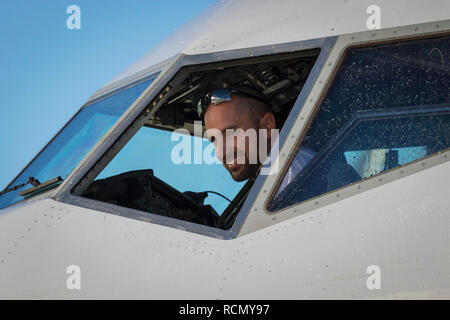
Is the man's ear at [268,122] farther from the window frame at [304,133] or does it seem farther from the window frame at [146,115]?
the window frame at [304,133]

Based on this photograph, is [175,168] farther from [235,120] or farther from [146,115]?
[146,115]

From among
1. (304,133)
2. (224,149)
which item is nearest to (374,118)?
(304,133)

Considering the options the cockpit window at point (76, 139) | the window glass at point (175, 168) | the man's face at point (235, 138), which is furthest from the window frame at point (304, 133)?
the window glass at point (175, 168)

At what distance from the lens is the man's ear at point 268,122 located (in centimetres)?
544

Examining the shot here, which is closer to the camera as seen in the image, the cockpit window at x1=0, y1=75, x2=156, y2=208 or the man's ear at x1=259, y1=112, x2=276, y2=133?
the cockpit window at x1=0, y1=75, x2=156, y2=208

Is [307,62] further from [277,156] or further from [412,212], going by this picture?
[412,212]

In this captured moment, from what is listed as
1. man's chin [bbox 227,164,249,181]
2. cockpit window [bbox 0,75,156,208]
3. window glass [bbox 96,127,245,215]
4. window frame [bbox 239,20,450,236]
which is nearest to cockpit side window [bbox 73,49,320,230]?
window glass [bbox 96,127,245,215]

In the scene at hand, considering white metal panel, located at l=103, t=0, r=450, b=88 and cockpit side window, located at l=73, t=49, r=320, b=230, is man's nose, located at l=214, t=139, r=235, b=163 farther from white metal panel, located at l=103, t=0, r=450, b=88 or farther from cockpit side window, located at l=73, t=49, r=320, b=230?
white metal panel, located at l=103, t=0, r=450, b=88

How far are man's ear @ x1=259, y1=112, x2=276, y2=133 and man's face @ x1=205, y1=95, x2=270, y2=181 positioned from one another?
3.1 inches

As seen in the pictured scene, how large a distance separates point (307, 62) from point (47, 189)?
7.45 feet

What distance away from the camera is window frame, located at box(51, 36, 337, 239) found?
12.4 feet

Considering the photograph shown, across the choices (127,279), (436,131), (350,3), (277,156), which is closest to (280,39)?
(350,3)

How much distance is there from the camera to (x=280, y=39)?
4.07m
